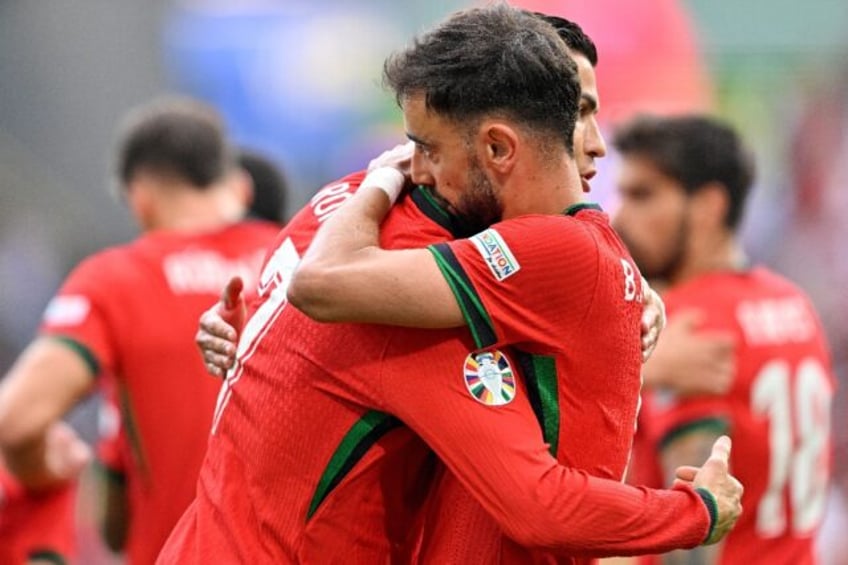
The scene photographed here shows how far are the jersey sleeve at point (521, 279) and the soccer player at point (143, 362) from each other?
2.72 meters

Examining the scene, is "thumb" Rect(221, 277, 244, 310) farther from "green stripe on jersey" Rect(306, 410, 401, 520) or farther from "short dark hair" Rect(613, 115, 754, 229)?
"short dark hair" Rect(613, 115, 754, 229)

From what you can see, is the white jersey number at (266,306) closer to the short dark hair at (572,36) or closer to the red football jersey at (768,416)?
the short dark hair at (572,36)

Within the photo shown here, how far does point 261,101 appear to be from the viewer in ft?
53.3

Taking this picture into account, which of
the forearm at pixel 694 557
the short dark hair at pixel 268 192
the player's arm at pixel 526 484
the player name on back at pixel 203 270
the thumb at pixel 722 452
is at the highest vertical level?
the player's arm at pixel 526 484

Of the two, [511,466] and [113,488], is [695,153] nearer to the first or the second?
[113,488]

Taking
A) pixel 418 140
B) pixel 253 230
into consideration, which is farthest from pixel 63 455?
pixel 418 140

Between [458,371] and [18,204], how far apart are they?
36.7 feet

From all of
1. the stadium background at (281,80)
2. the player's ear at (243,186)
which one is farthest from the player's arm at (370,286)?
the stadium background at (281,80)

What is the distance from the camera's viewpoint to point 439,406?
3104 millimetres

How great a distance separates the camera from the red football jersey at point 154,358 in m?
5.68

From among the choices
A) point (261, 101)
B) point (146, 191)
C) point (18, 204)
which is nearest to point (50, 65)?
point (261, 101)

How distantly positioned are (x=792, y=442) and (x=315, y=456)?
2.71 m

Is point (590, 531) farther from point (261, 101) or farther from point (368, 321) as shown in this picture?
point (261, 101)

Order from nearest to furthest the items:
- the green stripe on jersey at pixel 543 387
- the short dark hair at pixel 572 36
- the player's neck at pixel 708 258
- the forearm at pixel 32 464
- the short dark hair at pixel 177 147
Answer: the green stripe on jersey at pixel 543 387 < the short dark hair at pixel 572 36 < the forearm at pixel 32 464 < the player's neck at pixel 708 258 < the short dark hair at pixel 177 147
